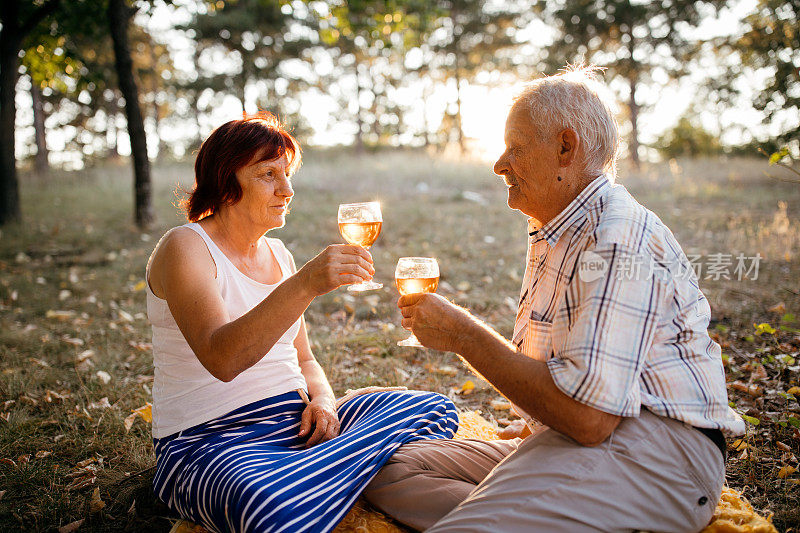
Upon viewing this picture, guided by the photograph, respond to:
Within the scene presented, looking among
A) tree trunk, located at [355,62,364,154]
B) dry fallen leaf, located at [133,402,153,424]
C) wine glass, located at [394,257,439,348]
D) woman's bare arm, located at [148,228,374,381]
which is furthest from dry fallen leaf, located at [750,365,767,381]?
tree trunk, located at [355,62,364,154]

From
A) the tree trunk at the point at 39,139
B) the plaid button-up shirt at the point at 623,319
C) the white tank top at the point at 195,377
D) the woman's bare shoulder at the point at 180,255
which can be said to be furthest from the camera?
the tree trunk at the point at 39,139

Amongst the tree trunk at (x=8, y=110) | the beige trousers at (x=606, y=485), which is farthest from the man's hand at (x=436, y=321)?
the tree trunk at (x=8, y=110)

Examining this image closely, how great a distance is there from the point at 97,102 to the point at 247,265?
28147 millimetres

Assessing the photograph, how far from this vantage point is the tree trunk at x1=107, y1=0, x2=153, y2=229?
999 cm

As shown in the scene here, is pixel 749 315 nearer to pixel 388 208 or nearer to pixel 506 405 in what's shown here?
pixel 506 405

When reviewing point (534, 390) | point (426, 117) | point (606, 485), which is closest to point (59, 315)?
point (534, 390)

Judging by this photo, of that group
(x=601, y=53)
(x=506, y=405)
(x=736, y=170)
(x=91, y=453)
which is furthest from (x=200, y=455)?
(x=601, y=53)

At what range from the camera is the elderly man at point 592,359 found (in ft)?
6.19

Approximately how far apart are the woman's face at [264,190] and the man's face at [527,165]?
1137 millimetres

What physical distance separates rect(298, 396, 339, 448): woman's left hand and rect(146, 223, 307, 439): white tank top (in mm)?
216

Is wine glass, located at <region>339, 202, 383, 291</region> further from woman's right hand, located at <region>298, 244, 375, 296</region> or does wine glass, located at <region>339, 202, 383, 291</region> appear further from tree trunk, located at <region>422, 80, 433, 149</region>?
tree trunk, located at <region>422, 80, 433, 149</region>

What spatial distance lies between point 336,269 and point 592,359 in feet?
3.37

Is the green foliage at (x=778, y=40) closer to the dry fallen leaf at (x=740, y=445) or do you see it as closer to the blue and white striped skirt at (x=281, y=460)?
the dry fallen leaf at (x=740, y=445)

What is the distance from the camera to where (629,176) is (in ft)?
57.6
